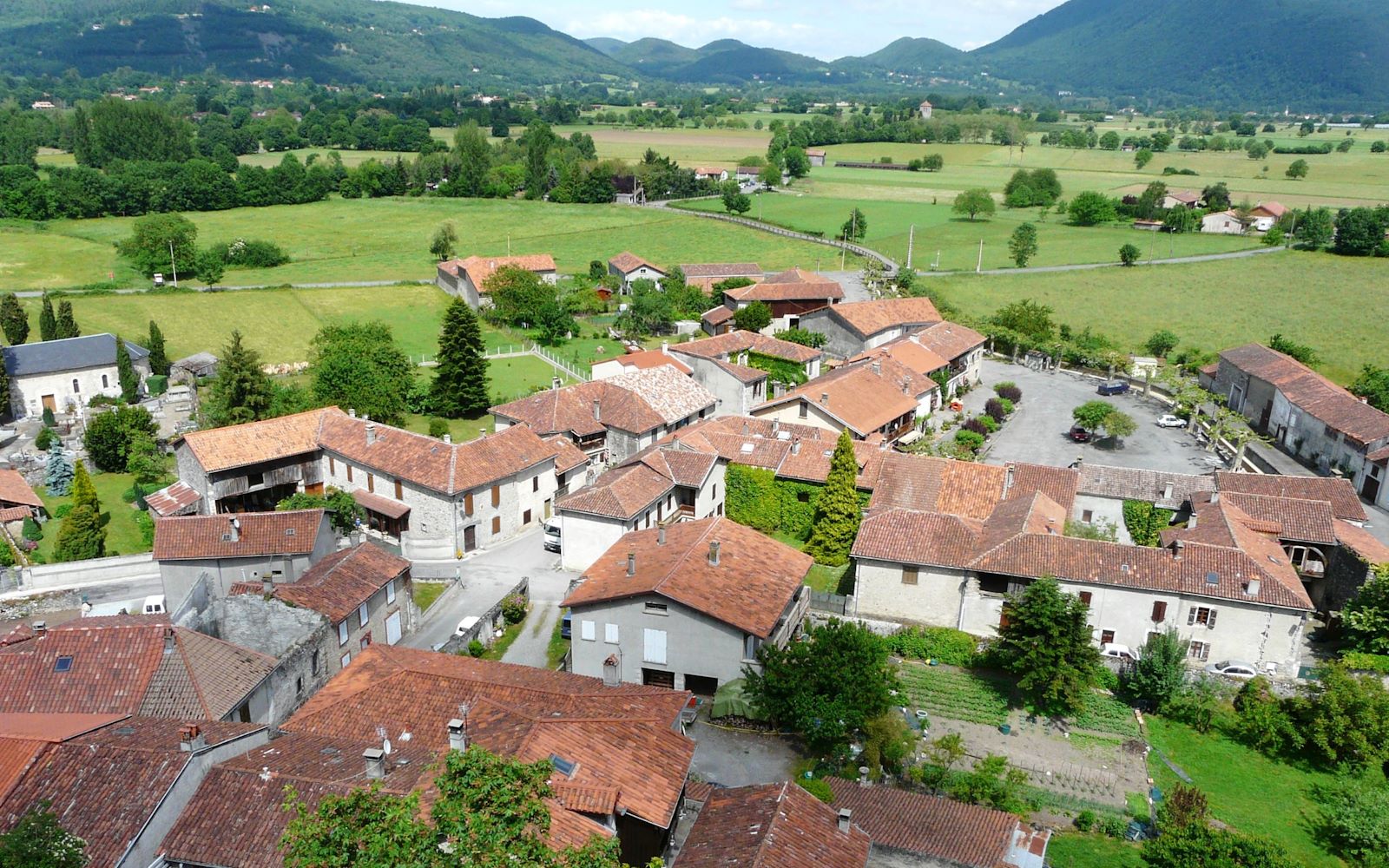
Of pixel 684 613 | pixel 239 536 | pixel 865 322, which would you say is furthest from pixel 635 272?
pixel 684 613

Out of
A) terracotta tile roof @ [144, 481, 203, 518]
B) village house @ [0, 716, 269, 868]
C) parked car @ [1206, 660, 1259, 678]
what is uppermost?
village house @ [0, 716, 269, 868]

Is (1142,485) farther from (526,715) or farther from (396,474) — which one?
(396,474)

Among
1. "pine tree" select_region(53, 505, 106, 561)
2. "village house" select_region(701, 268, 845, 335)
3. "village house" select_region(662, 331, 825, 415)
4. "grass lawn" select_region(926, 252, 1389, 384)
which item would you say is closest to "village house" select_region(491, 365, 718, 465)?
"village house" select_region(662, 331, 825, 415)

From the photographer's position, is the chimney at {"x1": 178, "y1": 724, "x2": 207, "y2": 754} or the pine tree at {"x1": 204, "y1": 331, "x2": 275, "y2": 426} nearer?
the chimney at {"x1": 178, "y1": 724, "x2": 207, "y2": 754}

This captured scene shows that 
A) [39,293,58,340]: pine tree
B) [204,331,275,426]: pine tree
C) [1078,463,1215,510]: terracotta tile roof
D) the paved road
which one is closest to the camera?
the paved road

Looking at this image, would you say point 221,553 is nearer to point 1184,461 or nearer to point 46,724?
point 46,724

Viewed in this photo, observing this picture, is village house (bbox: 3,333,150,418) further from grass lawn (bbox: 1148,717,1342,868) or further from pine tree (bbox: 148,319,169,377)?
grass lawn (bbox: 1148,717,1342,868)

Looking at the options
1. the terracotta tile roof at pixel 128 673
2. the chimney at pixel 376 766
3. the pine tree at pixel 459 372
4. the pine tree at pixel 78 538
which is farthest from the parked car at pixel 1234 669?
the pine tree at pixel 78 538
